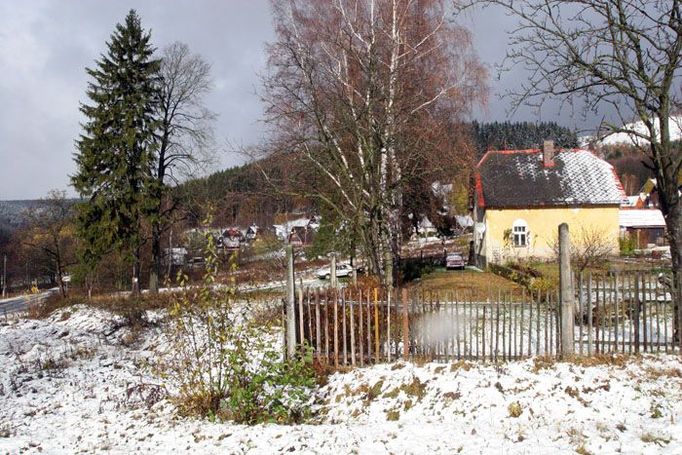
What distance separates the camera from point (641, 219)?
1940 inches

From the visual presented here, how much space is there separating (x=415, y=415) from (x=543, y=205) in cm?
2565

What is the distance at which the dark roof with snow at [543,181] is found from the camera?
30219 mm

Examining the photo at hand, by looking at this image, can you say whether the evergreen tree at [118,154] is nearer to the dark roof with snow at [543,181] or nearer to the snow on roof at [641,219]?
the dark roof with snow at [543,181]

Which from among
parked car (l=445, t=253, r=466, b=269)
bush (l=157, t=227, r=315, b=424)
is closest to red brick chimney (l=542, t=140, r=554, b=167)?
parked car (l=445, t=253, r=466, b=269)

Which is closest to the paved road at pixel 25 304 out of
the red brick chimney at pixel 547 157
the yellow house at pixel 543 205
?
the yellow house at pixel 543 205

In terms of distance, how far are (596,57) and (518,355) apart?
524 cm

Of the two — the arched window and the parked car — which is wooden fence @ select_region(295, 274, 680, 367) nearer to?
the parked car

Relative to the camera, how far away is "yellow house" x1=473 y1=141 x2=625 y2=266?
98.2ft

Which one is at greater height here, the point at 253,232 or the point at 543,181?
the point at 543,181

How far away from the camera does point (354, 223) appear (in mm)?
14219

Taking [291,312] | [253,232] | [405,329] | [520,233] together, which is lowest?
[405,329]

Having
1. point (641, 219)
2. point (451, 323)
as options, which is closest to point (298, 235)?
point (451, 323)

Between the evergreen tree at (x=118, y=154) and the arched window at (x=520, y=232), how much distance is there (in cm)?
1967

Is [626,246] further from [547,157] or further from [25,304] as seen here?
[25,304]
